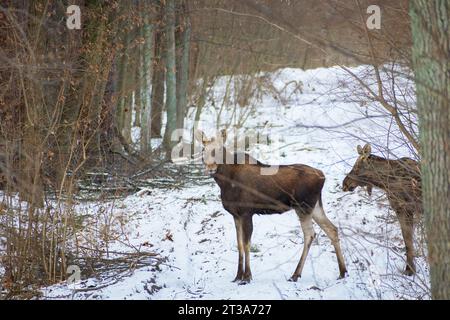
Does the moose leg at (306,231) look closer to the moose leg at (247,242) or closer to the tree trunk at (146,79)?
the moose leg at (247,242)

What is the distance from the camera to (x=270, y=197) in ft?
29.7

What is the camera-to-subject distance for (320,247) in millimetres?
10312

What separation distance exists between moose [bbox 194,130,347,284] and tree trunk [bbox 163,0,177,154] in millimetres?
7680

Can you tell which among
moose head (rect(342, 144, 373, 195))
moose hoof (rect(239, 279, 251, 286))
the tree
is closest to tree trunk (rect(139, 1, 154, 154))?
moose head (rect(342, 144, 373, 195))

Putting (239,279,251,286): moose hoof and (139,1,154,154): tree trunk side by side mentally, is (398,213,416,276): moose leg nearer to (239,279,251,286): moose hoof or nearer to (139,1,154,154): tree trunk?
(239,279,251,286): moose hoof

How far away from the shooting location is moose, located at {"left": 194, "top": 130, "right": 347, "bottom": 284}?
8.98 metres

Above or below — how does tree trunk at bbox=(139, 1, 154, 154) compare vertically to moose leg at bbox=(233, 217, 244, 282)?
above

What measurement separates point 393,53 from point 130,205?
7.40m

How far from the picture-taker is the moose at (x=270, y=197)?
8.98m

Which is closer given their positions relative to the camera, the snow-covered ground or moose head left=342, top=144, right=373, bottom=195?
the snow-covered ground

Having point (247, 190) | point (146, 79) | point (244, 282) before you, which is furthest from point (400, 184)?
point (146, 79)

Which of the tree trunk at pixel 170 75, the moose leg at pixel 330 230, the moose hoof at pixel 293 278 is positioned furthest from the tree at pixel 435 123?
the tree trunk at pixel 170 75

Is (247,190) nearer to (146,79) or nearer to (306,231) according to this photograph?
(306,231)

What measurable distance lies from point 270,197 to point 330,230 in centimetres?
99
